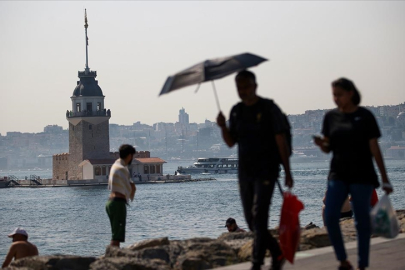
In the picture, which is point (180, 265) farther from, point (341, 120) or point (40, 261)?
point (341, 120)

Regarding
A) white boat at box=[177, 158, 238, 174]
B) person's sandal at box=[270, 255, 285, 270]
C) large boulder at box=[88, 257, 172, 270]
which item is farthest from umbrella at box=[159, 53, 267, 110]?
white boat at box=[177, 158, 238, 174]

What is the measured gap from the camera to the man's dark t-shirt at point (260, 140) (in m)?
5.98

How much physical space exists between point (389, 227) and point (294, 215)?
584 millimetres

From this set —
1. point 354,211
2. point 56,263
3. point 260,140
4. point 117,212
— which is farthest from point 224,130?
point 117,212

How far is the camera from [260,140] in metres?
6.02

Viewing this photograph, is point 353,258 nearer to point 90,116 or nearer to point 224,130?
point 224,130

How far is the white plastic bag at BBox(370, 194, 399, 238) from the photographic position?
5918mm

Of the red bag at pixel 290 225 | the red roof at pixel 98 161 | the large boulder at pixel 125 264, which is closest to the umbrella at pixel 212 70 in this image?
the red bag at pixel 290 225

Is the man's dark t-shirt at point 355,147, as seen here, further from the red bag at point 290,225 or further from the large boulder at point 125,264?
the large boulder at point 125,264

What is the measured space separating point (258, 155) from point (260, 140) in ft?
0.32

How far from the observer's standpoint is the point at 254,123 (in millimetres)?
6035

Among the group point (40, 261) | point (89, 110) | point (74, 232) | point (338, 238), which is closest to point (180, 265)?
point (40, 261)

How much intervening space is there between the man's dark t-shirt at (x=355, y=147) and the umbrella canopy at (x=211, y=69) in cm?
70

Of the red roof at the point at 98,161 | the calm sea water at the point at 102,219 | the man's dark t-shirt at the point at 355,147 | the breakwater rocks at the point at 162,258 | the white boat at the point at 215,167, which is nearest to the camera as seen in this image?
the man's dark t-shirt at the point at 355,147
